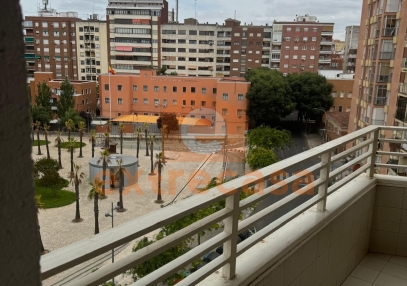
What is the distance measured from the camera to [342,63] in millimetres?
40188

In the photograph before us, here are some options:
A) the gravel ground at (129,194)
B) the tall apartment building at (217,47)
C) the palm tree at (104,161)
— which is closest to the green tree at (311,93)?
the gravel ground at (129,194)

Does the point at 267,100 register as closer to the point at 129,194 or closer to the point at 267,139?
the point at 267,139

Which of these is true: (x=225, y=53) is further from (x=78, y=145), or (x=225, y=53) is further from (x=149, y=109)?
(x=78, y=145)

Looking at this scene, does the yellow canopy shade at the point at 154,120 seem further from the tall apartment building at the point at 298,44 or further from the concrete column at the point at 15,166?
the concrete column at the point at 15,166

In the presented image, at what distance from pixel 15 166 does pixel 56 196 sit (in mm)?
14328

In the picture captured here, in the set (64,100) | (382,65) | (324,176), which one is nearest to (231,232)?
(324,176)

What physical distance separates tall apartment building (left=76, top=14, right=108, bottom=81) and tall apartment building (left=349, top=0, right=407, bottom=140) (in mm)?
22706

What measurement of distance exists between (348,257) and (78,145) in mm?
19668

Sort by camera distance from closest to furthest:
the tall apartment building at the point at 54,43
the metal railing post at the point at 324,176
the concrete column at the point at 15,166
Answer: the concrete column at the point at 15,166, the metal railing post at the point at 324,176, the tall apartment building at the point at 54,43

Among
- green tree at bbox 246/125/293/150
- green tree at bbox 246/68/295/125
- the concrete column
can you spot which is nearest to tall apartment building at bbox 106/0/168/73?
green tree at bbox 246/68/295/125

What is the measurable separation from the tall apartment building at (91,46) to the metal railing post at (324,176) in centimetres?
3283

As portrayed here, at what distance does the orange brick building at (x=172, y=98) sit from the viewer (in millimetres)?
22094

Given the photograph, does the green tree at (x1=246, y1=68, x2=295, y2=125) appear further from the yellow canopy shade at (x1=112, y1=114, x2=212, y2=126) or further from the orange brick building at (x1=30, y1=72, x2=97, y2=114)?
the orange brick building at (x1=30, y1=72, x2=97, y2=114)

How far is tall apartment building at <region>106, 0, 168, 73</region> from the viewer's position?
31.6m
